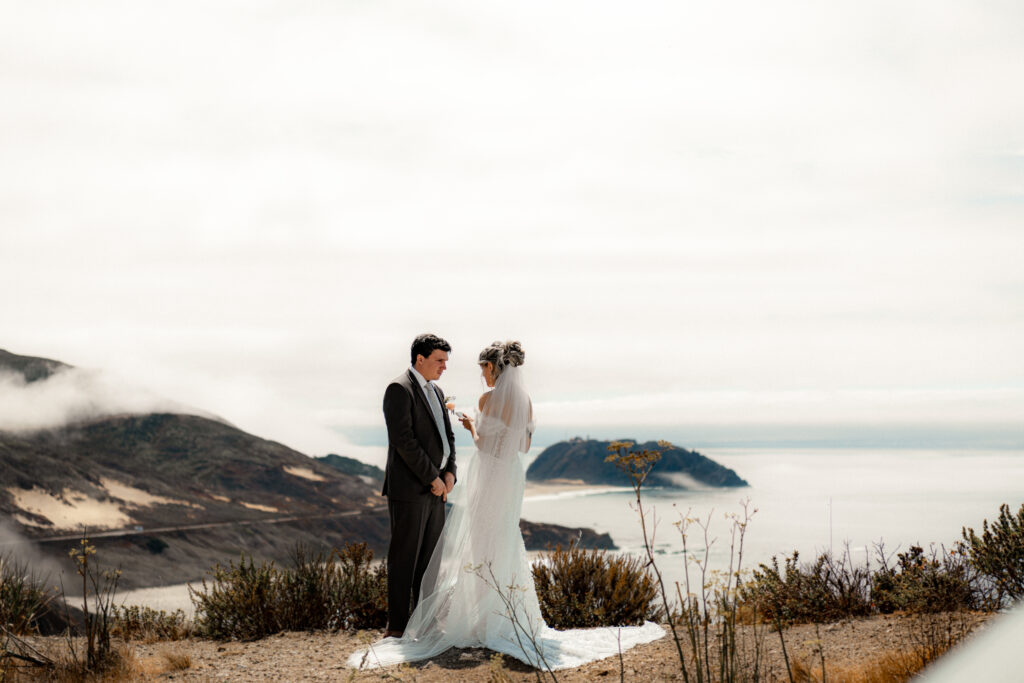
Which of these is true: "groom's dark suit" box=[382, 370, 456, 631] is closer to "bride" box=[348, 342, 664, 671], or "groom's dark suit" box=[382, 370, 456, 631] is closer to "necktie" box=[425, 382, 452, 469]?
"necktie" box=[425, 382, 452, 469]

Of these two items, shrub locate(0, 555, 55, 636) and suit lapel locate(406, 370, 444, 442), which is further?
shrub locate(0, 555, 55, 636)

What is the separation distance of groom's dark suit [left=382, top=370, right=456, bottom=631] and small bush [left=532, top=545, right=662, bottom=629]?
5.31 ft

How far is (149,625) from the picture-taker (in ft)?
28.7

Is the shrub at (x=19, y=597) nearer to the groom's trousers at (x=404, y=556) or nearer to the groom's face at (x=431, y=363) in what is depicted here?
the groom's trousers at (x=404, y=556)

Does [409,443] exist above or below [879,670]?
above

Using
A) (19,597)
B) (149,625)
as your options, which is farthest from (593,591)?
(19,597)

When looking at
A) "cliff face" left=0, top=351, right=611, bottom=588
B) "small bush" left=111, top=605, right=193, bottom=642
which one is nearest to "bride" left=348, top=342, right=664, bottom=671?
"small bush" left=111, top=605, right=193, bottom=642

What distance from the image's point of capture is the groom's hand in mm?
6512

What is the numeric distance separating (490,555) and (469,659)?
2.67 feet

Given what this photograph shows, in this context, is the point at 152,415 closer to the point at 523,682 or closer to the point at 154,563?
the point at 154,563

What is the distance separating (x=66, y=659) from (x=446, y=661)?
2.79 m

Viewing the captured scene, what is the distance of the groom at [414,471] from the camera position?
6426 mm

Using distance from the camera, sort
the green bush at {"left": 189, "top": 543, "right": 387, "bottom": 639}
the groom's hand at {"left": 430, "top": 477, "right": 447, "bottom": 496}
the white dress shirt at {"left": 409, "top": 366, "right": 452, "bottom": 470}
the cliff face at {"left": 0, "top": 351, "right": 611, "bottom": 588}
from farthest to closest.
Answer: the cliff face at {"left": 0, "top": 351, "right": 611, "bottom": 588} → the green bush at {"left": 189, "top": 543, "right": 387, "bottom": 639} → the white dress shirt at {"left": 409, "top": 366, "right": 452, "bottom": 470} → the groom's hand at {"left": 430, "top": 477, "right": 447, "bottom": 496}

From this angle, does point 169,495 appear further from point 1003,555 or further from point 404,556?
point 1003,555
